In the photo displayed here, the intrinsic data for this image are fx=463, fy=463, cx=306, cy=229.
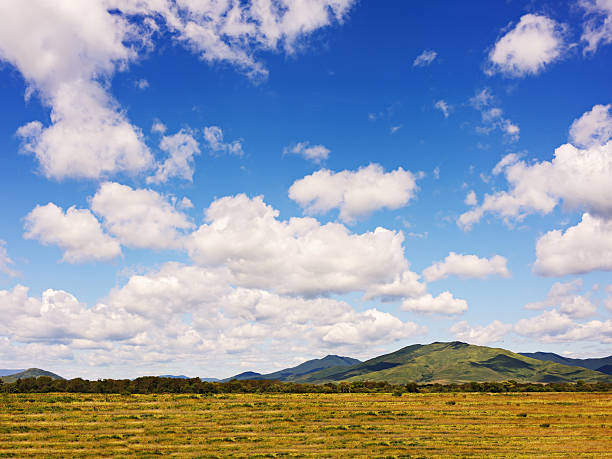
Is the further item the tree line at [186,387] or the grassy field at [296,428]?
the tree line at [186,387]

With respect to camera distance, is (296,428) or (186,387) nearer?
(296,428)

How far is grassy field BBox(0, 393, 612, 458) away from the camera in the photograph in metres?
46.5

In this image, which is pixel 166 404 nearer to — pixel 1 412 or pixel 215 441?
pixel 1 412

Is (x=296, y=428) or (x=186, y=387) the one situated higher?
(x=186, y=387)

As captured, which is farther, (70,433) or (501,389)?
(501,389)

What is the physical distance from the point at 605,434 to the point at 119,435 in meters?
58.8

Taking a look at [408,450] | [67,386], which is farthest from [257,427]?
[67,386]

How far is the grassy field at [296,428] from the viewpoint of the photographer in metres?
46.5

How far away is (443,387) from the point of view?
130 meters

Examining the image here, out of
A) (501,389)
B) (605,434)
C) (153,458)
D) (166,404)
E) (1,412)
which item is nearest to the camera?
(153,458)

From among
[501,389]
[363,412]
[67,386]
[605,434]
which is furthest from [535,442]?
[67,386]

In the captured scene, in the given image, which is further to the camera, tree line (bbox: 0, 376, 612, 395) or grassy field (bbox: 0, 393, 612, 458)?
tree line (bbox: 0, 376, 612, 395)

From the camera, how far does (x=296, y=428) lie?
58875 millimetres

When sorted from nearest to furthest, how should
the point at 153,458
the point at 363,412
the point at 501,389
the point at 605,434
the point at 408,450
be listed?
the point at 153,458 → the point at 408,450 → the point at 605,434 → the point at 363,412 → the point at 501,389
